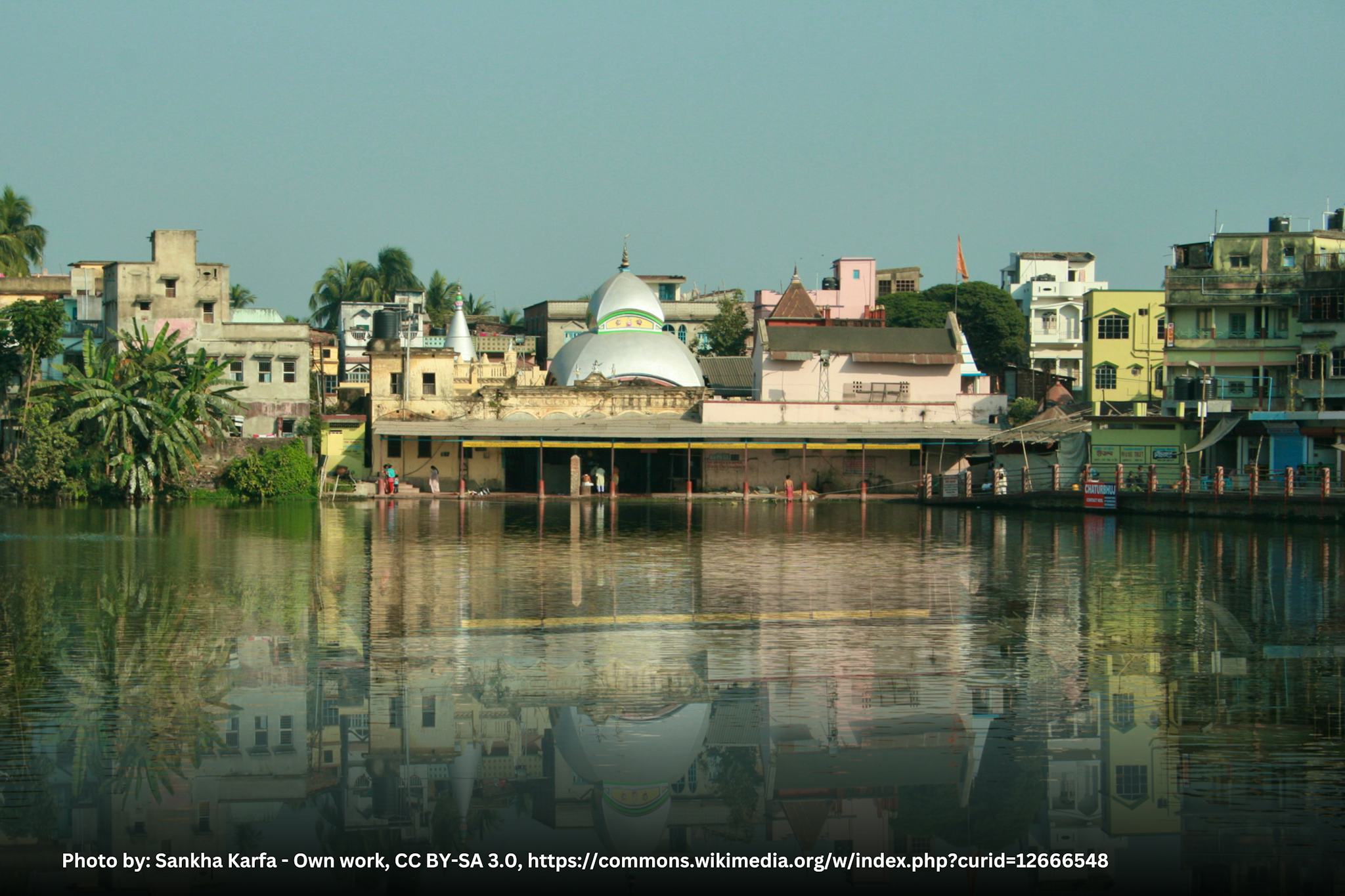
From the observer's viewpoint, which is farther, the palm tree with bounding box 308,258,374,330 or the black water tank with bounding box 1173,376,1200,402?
the palm tree with bounding box 308,258,374,330

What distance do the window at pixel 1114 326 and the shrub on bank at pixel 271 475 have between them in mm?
28279

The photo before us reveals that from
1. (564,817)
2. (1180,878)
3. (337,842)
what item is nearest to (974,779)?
(1180,878)

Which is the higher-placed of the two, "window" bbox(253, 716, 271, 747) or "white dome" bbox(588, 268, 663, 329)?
"white dome" bbox(588, 268, 663, 329)

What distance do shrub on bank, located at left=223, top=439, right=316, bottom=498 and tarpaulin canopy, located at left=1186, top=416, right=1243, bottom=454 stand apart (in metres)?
29.0

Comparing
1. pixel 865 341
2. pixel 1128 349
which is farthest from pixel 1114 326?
pixel 865 341

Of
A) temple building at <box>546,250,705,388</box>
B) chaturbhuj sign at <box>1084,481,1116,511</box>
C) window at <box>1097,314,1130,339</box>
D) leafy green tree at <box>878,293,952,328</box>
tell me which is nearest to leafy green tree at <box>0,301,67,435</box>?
temple building at <box>546,250,705,388</box>

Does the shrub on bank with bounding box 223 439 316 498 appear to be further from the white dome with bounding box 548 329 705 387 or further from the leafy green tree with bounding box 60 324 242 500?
the white dome with bounding box 548 329 705 387

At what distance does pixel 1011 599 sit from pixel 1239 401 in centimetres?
3195

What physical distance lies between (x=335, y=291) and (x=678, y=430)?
130ft

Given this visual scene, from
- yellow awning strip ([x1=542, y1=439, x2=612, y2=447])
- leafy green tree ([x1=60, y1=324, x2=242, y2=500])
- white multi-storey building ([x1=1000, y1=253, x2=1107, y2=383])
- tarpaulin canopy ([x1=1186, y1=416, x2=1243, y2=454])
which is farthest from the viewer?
white multi-storey building ([x1=1000, y1=253, x2=1107, y2=383])

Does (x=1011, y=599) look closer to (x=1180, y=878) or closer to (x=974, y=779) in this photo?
(x=974, y=779)

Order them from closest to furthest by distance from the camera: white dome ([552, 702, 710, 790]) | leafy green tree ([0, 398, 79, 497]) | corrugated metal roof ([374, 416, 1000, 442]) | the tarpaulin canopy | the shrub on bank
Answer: white dome ([552, 702, 710, 790]), the tarpaulin canopy, leafy green tree ([0, 398, 79, 497]), the shrub on bank, corrugated metal roof ([374, 416, 1000, 442])

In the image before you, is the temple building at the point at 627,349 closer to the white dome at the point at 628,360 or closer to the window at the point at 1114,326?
the white dome at the point at 628,360

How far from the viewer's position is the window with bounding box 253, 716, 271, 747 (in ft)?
36.7
